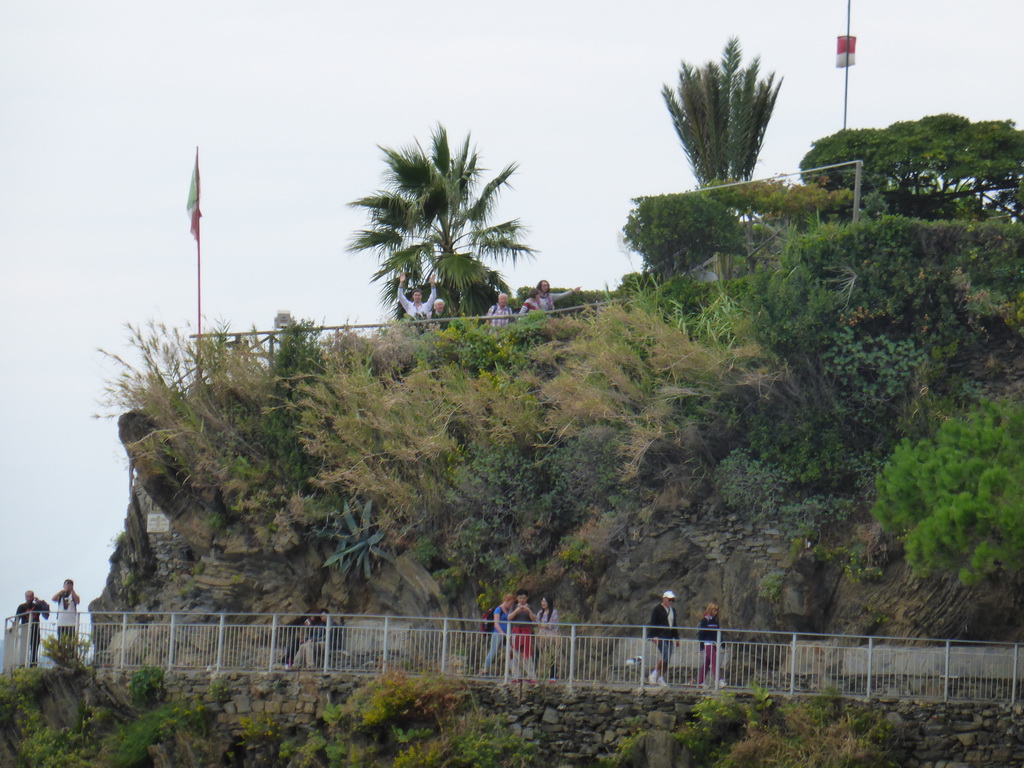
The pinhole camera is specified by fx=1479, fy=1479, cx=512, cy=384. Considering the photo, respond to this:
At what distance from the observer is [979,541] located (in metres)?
18.1

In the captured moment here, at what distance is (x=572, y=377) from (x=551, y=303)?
11.4ft

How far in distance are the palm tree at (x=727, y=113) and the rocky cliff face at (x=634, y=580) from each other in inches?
478

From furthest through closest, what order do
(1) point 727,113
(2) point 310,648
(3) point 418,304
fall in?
(1) point 727,113 → (3) point 418,304 → (2) point 310,648

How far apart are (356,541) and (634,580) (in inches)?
218

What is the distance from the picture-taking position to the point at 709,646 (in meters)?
20.0

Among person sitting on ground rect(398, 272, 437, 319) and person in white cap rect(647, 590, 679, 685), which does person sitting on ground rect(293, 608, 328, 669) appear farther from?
person sitting on ground rect(398, 272, 437, 319)

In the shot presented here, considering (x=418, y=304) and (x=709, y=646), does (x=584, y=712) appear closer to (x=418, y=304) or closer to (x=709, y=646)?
(x=709, y=646)

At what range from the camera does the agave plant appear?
1017 inches

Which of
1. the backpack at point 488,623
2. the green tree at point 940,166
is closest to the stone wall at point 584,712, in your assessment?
the backpack at point 488,623

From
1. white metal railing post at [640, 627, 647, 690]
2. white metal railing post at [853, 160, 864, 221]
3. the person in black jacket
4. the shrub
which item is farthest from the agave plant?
white metal railing post at [853, 160, 864, 221]

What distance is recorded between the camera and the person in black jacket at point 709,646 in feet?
65.0

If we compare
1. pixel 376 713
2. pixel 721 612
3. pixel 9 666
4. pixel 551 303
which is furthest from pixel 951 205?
pixel 9 666

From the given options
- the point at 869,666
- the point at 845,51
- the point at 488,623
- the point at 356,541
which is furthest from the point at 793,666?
the point at 845,51

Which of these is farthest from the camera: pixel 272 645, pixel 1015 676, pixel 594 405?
pixel 594 405
